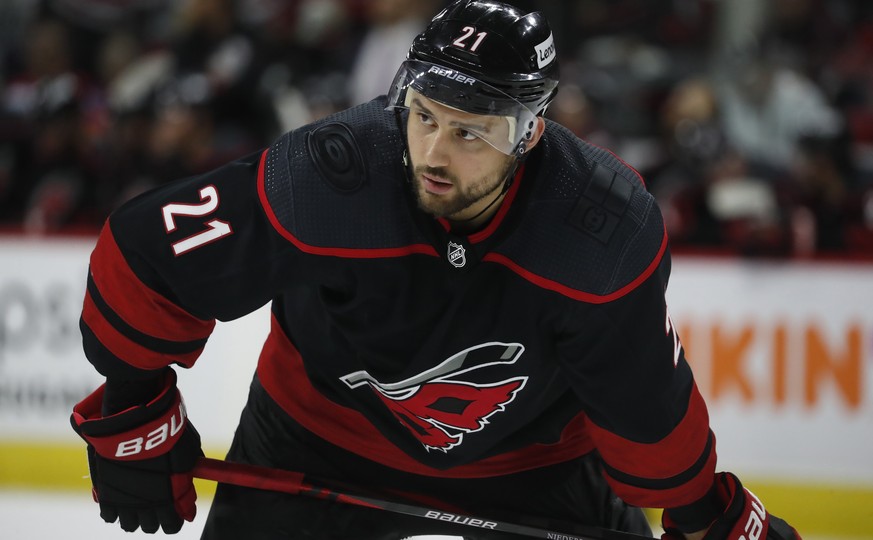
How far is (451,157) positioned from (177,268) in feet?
1.82

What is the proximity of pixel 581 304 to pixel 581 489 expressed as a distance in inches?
26.5

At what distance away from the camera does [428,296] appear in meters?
2.13

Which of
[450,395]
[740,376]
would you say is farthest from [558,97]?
[450,395]

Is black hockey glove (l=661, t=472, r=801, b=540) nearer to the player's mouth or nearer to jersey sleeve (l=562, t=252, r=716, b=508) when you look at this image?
jersey sleeve (l=562, t=252, r=716, b=508)

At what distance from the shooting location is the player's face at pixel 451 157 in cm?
200

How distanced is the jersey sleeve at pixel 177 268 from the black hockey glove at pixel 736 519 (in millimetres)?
1012

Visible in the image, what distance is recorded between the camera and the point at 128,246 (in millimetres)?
2164

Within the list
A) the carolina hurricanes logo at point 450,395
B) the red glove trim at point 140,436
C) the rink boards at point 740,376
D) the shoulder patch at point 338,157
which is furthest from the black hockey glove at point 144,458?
the rink boards at point 740,376

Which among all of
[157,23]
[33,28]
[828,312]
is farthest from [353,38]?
[828,312]

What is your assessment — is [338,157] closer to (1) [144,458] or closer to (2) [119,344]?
(2) [119,344]

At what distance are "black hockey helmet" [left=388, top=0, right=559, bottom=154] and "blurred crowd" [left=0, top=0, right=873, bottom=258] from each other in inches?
96.4

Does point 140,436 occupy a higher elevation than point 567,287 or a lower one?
lower

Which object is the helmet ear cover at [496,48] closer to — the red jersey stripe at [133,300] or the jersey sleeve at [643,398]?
the jersey sleeve at [643,398]

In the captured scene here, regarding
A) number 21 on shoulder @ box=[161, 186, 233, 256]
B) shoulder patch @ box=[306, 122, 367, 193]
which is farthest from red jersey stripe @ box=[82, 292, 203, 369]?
shoulder patch @ box=[306, 122, 367, 193]
